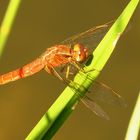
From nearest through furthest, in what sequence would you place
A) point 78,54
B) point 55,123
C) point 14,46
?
point 55,123 → point 78,54 → point 14,46

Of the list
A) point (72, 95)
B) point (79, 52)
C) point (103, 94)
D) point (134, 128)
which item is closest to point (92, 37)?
point (79, 52)

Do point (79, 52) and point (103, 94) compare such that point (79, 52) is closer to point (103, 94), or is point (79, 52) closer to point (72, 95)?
point (103, 94)

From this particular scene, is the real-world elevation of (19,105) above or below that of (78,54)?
below

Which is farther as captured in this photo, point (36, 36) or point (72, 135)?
point (36, 36)

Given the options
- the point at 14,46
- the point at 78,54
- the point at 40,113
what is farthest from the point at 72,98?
the point at 14,46

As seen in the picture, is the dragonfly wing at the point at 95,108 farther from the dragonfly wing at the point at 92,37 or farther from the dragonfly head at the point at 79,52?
the dragonfly wing at the point at 92,37

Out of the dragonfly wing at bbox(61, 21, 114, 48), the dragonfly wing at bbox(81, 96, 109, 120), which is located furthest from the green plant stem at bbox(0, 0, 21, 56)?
the dragonfly wing at bbox(61, 21, 114, 48)

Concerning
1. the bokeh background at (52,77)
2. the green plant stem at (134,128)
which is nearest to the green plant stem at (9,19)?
the green plant stem at (134,128)

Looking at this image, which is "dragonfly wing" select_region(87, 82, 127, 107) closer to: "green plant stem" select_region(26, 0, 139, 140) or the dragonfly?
the dragonfly

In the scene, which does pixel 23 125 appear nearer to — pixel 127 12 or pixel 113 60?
pixel 113 60
